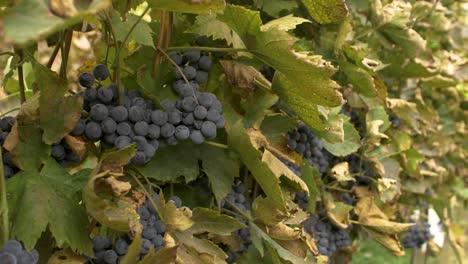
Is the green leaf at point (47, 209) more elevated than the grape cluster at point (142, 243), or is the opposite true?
the green leaf at point (47, 209)

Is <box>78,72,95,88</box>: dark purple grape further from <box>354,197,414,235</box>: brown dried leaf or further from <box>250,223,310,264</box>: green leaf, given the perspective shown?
<box>354,197,414,235</box>: brown dried leaf

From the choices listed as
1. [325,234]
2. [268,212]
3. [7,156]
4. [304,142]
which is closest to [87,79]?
[7,156]

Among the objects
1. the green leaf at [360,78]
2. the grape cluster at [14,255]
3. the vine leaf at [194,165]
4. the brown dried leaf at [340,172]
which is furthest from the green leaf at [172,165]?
the brown dried leaf at [340,172]

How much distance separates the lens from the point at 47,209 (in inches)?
35.4

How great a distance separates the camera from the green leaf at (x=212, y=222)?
105cm

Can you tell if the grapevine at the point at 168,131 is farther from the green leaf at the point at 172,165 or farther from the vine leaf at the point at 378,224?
the vine leaf at the point at 378,224

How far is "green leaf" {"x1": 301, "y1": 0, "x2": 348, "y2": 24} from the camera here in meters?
1.07

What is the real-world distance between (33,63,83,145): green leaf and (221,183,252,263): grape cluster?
15.1 inches

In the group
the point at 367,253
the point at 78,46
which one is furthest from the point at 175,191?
the point at 367,253

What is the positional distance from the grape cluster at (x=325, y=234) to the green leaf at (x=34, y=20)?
4.06 ft

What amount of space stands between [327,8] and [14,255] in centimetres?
65

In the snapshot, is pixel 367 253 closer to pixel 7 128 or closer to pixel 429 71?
pixel 429 71

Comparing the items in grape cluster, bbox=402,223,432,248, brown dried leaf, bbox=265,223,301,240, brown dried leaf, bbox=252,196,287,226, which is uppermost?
brown dried leaf, bbox=252,196,287,226

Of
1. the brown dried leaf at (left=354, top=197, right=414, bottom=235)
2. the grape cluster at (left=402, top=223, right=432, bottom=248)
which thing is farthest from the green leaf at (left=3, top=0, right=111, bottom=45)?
the grape cluster at (left=402, top=223, right=432, bottom=248)
